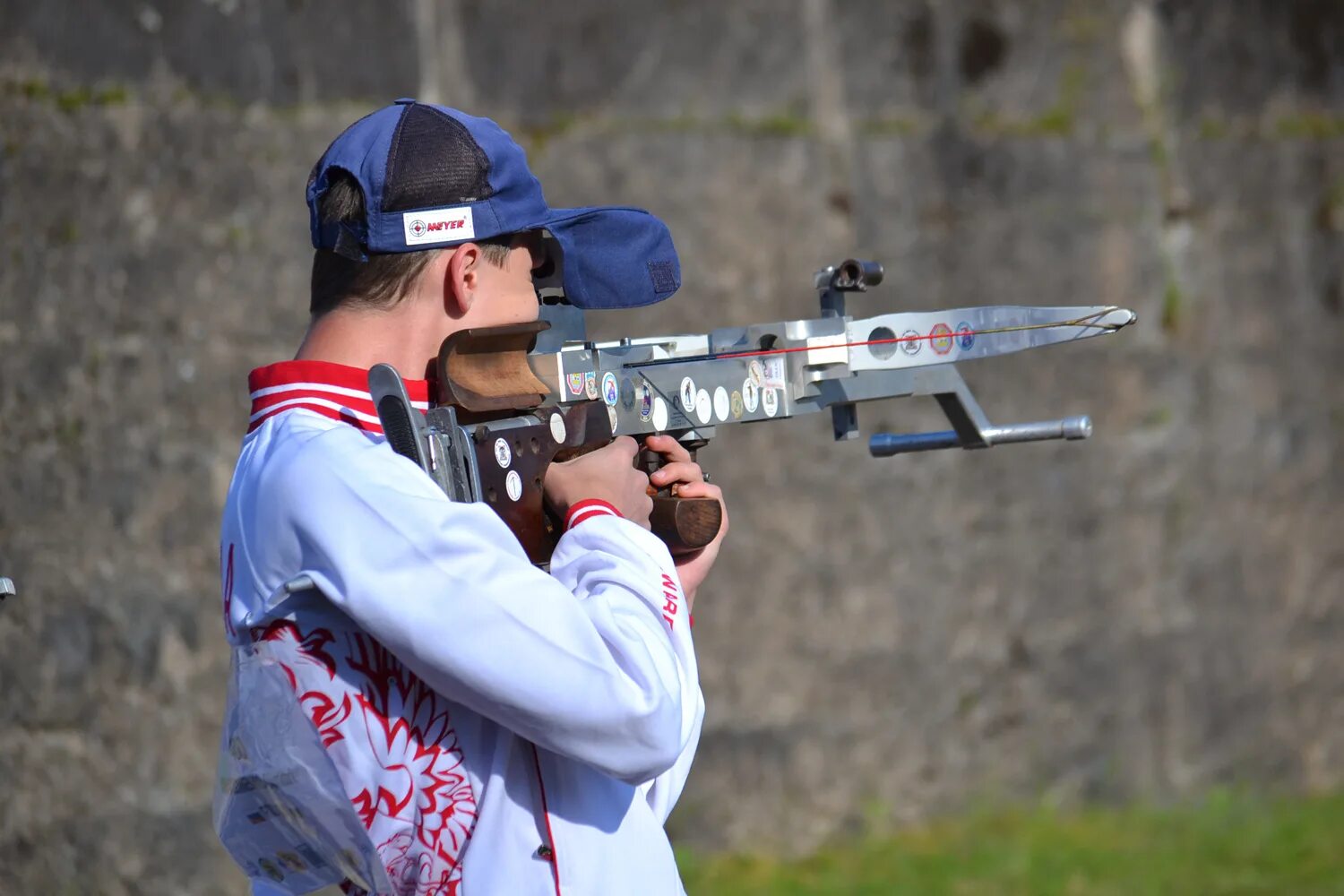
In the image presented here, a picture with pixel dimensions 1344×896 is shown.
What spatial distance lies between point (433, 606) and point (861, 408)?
3001 millimetres

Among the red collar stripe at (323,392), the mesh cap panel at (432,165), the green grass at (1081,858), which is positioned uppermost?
the mesh cap panel at (432,165)

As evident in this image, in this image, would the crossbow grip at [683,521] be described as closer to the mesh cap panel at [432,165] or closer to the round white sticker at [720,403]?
the round white sticker at [720,403]

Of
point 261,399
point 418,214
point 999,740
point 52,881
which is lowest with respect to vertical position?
point 999,740

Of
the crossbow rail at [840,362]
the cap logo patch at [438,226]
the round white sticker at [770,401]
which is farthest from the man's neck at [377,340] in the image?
the round white sticker at [770,401]

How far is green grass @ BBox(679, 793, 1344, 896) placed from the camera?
4.67 m

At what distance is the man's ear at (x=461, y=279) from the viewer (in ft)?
7.27

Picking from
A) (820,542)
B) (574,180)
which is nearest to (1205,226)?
(820,542)

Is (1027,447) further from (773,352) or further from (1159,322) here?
(773,352)

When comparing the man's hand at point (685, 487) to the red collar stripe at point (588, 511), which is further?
the man's hand at point (685, 487)

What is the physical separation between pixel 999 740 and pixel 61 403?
2968 millimetres

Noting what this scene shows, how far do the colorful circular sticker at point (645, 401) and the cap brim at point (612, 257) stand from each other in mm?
138

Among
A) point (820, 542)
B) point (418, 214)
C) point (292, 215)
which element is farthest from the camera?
point (820, 542)

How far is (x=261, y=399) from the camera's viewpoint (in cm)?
222

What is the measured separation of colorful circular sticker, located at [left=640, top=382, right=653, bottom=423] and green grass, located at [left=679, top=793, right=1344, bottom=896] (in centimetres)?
231
